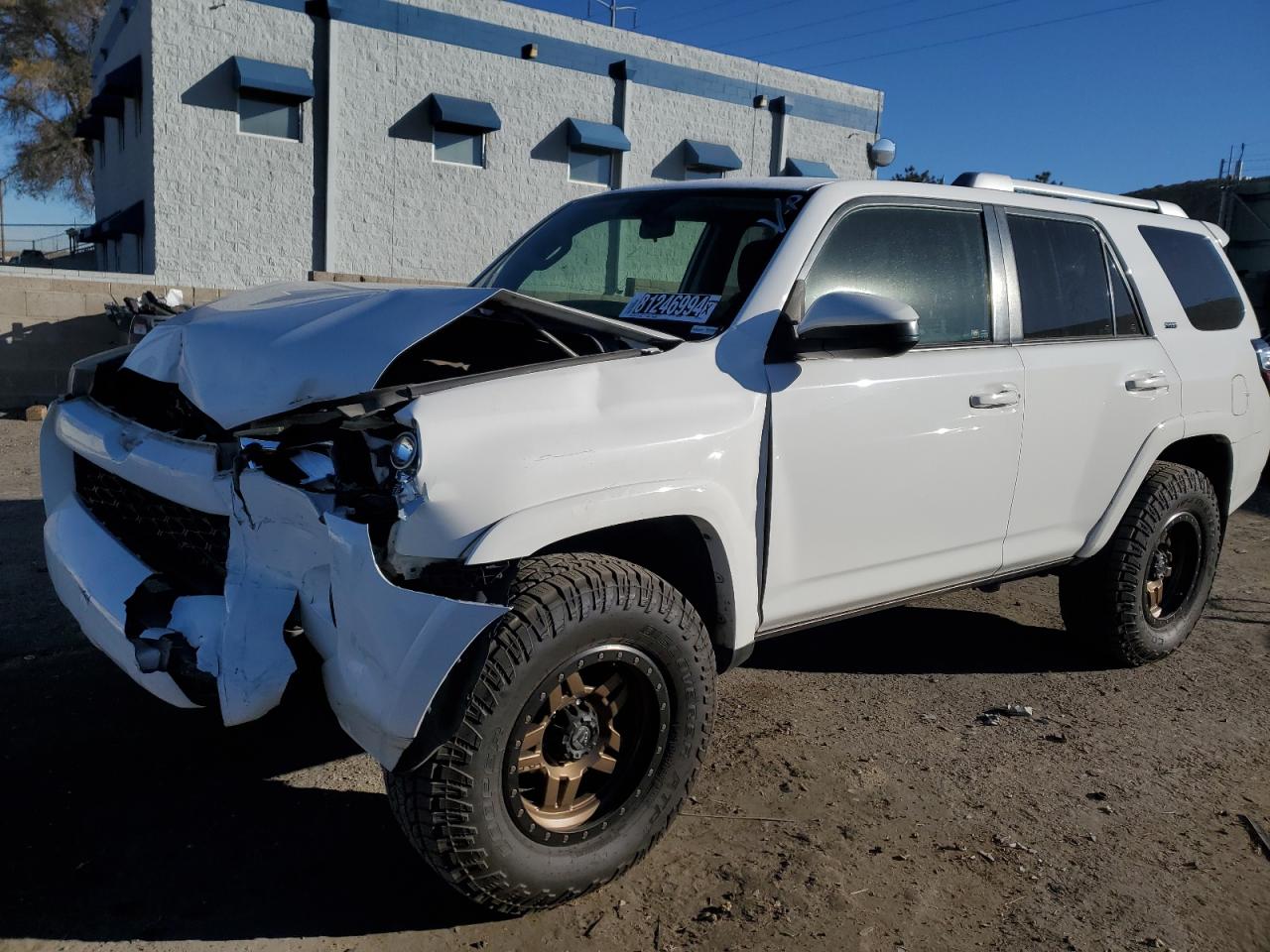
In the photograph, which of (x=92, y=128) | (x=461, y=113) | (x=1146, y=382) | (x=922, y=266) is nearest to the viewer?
(x=922, y=266)

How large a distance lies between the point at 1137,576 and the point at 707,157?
16537 millimetres

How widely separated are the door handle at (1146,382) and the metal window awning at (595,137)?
14965 millimetres

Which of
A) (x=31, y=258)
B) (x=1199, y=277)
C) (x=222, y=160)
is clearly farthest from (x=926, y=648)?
(x=31, y=258)

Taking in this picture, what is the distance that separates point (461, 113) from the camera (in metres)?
16.8

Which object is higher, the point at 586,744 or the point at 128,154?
the point at 128,154

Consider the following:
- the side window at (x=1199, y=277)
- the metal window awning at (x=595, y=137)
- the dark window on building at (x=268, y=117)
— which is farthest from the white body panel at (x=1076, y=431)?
the metal window awning at (x=595, y=137)

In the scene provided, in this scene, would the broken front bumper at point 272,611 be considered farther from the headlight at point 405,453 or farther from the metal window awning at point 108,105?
the metal window awning at point 108,105

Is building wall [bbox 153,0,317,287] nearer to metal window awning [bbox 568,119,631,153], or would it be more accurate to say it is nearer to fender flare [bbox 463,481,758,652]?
metal window awning [bbox 568,119,631,153]

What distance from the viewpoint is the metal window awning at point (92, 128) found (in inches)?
778

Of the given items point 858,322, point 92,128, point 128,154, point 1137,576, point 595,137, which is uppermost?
point 92,128

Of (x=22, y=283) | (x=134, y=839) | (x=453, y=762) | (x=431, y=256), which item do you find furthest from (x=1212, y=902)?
(x=431, y=256)

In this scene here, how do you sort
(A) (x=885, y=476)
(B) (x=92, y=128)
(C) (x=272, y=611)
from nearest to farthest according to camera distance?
(C) (x=272, y=611) → (A) (x=885, y=476) → (B) (x=92, y=128)

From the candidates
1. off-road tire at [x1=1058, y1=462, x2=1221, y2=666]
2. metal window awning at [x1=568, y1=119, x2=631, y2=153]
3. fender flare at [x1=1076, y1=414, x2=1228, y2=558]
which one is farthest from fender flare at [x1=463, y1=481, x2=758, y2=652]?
metal window awning at [x1=568, y1=119, x2=631, y2=153]

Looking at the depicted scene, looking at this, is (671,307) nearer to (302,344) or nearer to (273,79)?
(302,344)
